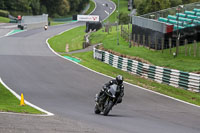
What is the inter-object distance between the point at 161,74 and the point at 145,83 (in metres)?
1.28

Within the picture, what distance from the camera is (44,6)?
4203 inches

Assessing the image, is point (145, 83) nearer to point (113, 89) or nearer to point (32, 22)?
point (113, 89)

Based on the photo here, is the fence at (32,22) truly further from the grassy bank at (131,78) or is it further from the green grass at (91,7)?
the green grass at (91,7)

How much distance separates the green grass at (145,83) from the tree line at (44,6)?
6235 centimetres

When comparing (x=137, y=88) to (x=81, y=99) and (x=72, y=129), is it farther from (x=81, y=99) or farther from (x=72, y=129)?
(x=72, y=129)

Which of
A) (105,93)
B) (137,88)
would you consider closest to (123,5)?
(137,88)

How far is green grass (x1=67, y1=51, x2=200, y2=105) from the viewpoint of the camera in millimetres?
23831

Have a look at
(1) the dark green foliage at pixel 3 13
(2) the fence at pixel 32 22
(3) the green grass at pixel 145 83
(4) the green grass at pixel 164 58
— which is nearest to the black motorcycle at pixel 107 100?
(3) the green grass at pixel 145 83

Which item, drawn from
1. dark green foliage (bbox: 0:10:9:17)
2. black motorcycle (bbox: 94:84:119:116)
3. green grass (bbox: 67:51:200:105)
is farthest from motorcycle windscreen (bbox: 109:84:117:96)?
dark green foliage (bbox: 0:10:9:17)

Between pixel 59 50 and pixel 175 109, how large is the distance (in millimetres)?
27970

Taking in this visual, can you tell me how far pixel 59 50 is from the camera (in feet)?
150

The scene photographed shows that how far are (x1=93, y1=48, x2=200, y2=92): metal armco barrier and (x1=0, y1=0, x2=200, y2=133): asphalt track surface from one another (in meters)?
3.06

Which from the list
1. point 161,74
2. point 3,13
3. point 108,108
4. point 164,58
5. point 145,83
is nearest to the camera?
point 108,108

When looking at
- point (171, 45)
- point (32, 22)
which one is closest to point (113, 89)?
point (171, 45)
